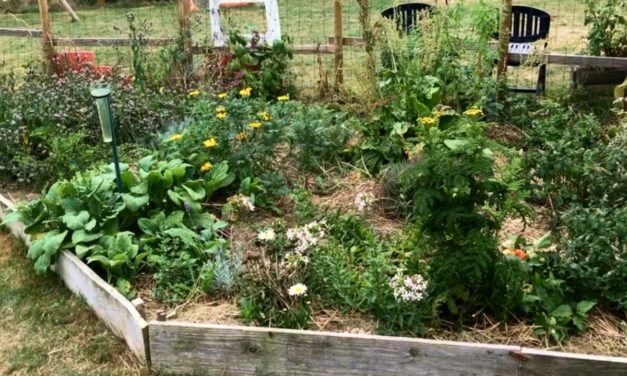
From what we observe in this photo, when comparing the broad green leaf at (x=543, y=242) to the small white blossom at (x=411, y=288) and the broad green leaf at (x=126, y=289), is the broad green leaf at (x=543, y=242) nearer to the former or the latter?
the small white blossom at (x=411, y=288)

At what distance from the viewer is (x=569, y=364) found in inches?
121

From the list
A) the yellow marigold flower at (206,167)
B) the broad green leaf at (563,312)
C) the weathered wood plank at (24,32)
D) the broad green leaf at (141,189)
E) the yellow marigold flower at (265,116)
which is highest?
the weathered wood plank at (24,32)

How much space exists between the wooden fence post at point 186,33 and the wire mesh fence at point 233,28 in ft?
0.39

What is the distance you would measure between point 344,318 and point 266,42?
4.27 m

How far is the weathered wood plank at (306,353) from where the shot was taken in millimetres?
3162

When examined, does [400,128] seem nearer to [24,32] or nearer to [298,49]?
[298,49]

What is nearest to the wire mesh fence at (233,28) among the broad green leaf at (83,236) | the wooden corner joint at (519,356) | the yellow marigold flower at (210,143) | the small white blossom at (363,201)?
the yellow marigold flower at (210,143)

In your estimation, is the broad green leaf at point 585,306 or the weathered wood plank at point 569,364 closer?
the weathered wood plank at point 569,364

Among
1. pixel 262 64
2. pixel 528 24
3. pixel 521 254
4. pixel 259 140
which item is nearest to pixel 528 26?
pixel 528 24

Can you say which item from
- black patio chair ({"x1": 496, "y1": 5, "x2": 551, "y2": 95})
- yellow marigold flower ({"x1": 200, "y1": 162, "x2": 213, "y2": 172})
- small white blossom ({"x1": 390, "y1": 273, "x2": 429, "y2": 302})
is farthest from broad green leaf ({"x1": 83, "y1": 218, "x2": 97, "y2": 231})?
black patio chair ({"x1": 496, "y1": 5, "x2": 551, "y2": 95})

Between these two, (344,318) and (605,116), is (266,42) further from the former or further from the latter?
(344,318)

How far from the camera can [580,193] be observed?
421 centimetres

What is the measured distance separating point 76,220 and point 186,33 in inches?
138

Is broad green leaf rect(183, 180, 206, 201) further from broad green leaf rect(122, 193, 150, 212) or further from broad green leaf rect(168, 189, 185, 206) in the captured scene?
broad green leaf rect(122, 193, 150, 212)
